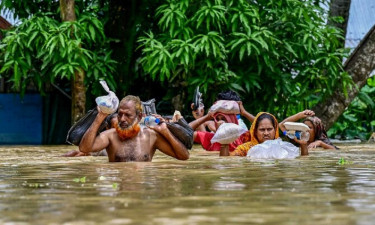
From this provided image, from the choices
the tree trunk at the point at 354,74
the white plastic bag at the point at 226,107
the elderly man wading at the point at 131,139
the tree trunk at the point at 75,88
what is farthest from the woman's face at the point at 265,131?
the tree trunk at the point at 354,74

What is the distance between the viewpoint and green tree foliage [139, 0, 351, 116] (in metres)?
14.4

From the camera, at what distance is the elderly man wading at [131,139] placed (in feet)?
25.1

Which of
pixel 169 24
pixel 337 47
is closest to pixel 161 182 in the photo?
pixel 169 24

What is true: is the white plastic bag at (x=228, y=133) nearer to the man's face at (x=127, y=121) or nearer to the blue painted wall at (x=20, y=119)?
the man's face at (x=127, y=121)

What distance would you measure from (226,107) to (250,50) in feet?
9.72

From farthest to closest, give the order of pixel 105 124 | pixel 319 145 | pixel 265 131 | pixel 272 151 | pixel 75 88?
pixel 75 88
pixel 319 145
pixel 265 131
pixel 272 151
pixel 105 124

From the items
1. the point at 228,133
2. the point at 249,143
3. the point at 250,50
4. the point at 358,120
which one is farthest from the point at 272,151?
the point at 358,120

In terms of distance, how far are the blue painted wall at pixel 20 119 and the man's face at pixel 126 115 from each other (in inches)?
416

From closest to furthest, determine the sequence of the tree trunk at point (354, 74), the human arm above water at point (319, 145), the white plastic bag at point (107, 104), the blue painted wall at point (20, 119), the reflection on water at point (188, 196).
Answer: the reflection on water at point (188, 196) → the white plastic bag at point (107, 104) → the human arm above water at point (319, 145) → the tree trunk at point (354, 74) → the blue painted wall at point (20, 119)

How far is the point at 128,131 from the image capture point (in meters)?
7.81

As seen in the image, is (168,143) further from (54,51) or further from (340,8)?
(340,8)

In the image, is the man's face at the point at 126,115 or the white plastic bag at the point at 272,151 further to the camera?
the white plastic bag at the point at 272,151

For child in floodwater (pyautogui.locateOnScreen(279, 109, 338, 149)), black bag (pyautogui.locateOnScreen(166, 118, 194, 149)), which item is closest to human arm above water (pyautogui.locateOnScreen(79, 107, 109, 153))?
black bag (pyautogui.locateOnScreen(166, 118, 194, 149))

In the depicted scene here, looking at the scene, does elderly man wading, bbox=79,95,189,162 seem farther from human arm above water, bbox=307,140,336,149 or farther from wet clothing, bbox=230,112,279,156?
human arm above water, bbox=307,140,336,149
